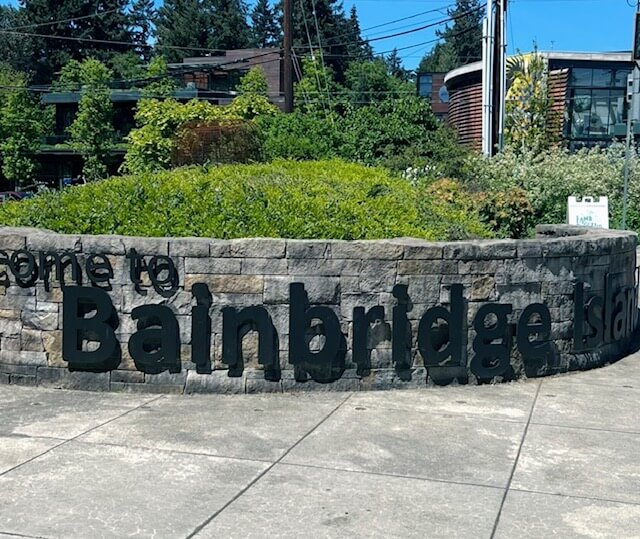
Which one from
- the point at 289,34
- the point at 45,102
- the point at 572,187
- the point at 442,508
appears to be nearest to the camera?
the point at 442,508

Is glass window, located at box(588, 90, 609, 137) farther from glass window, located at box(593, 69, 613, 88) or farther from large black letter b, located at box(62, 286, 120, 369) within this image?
large black letter b, located at box(62, 286, 120, 369)

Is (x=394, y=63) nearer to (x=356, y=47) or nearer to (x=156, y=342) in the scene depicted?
(x=356, y=47)

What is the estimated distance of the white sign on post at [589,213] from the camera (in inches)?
588

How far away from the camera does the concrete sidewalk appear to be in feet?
14.4

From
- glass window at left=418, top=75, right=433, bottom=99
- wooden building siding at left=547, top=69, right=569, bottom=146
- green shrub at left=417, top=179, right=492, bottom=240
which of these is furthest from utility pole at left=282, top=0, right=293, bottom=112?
glass window at left=418, top=75, right=433, bottom=99

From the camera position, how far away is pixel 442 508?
459cm

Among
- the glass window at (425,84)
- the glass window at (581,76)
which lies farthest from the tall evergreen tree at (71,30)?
the glass window at (581,76)

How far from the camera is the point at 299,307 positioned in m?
7.10

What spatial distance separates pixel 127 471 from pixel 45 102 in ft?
174

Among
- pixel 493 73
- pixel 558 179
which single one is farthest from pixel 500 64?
pixel 558 179

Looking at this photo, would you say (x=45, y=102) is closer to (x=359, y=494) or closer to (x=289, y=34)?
(x=289, y=34)

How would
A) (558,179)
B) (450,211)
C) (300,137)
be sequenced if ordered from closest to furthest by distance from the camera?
(450,211), (300,137), (558,179)

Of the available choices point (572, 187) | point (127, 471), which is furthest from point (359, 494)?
point (572, 187)

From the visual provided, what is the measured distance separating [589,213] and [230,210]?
8890 millimetres
